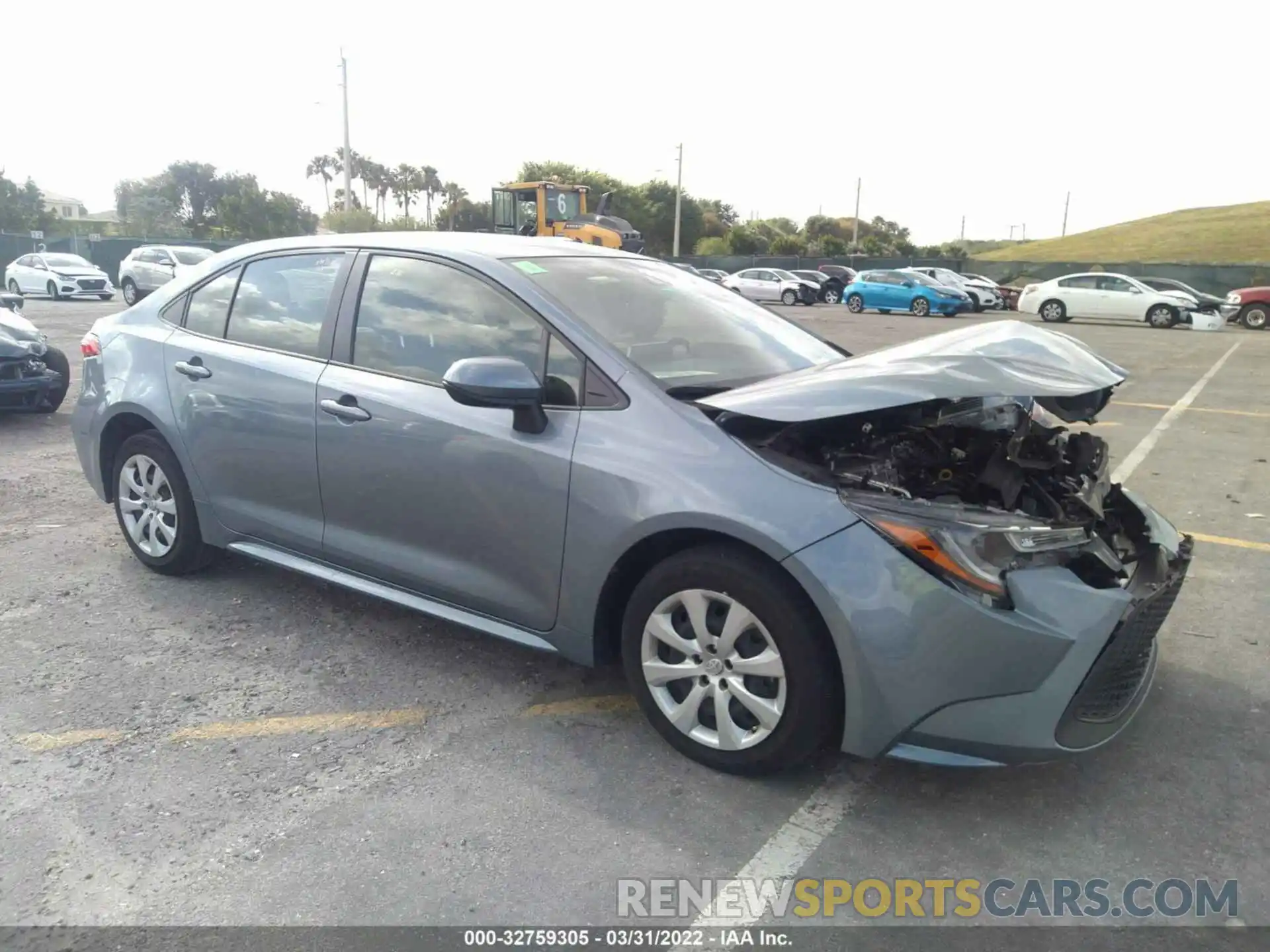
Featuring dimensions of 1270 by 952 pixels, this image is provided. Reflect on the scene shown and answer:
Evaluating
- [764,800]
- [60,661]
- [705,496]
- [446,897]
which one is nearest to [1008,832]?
[764,800]

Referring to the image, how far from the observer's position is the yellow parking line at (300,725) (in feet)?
10.8

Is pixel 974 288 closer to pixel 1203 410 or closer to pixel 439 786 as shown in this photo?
pixel 1203 410

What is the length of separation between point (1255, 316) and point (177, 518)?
2993 centimetres

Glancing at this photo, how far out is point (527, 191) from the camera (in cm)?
2484

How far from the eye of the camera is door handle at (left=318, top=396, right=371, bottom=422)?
12.1 ft

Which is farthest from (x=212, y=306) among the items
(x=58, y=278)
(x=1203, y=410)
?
(x=58, y=278)

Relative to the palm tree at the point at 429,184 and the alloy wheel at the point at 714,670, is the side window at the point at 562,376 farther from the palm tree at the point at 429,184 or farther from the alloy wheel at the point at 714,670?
the palm tree at the point at 429,184

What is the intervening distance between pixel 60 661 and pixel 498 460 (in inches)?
78.9

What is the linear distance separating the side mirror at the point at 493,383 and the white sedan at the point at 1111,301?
27004 millimetres

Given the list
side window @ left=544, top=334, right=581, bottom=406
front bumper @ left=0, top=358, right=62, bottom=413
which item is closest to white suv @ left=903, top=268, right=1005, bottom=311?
front bumper @ left=0, top=358, right=62, bottom=413

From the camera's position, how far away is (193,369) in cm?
438

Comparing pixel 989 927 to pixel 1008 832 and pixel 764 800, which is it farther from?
pixel 764 800

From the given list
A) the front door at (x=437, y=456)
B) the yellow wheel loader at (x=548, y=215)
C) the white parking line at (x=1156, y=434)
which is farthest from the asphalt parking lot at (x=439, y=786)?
the yellow wheel loader at (x=548, y=215)

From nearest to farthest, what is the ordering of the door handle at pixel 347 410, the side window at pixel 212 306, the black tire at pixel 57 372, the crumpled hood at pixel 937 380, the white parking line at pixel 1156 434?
the crumpled hood at pixel 937 380 < the door handle at pixel 347 410 < the side window at pixel 212 306 < the white parking line at pixel 1156 434 < the black tire at pixel 57 372
